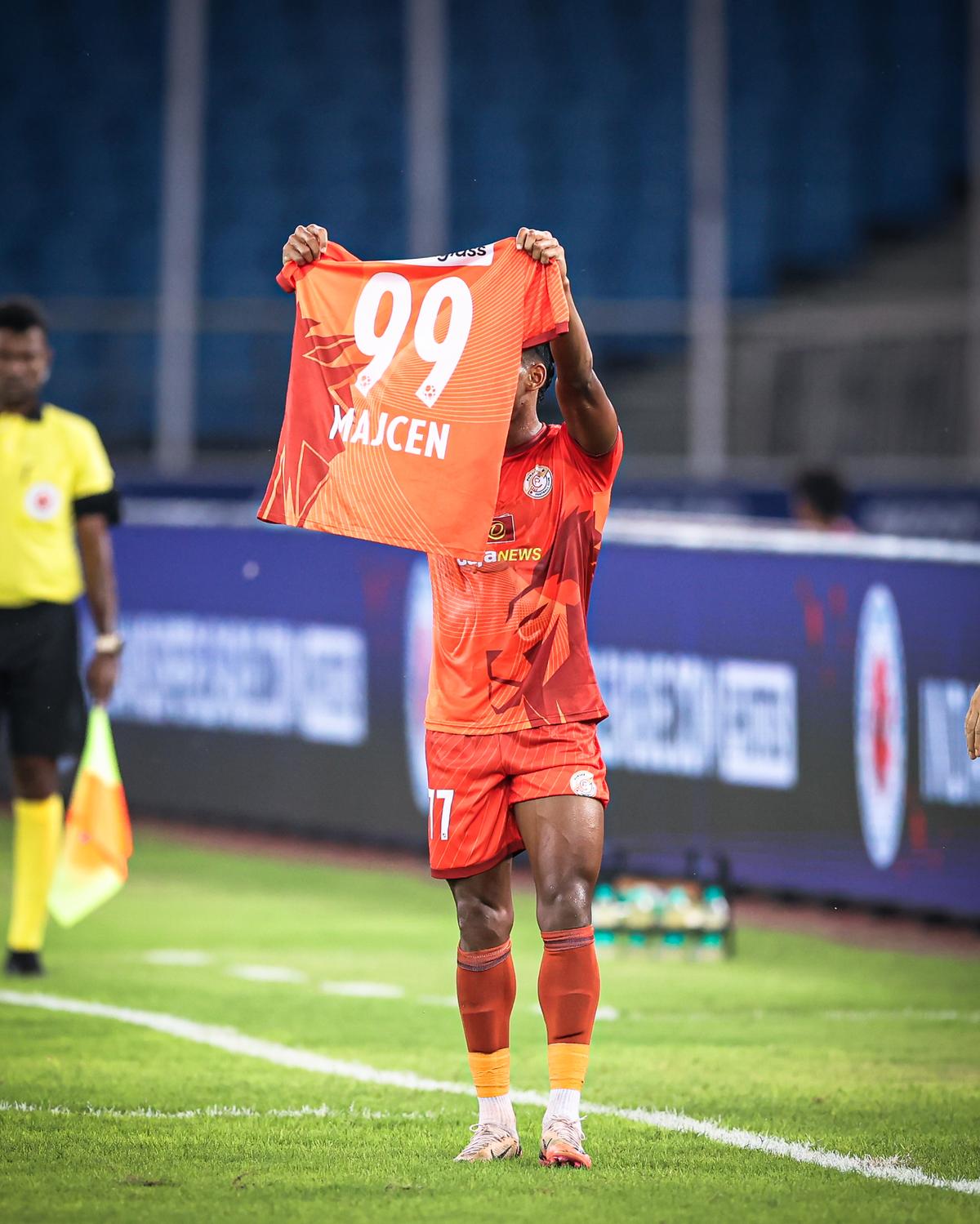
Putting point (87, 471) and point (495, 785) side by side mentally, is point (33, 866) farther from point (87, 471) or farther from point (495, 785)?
point (495, 785)

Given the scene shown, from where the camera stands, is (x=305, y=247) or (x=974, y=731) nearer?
(x=974, y=731)

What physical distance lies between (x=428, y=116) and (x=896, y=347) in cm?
459

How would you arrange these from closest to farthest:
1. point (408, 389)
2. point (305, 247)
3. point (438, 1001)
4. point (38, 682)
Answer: point (408, 389) → point (305, 247) → point (438, 1001) → point (38, 682)

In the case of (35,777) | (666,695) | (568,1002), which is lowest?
(568,1002)

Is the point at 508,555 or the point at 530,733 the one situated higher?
the point at 508,555

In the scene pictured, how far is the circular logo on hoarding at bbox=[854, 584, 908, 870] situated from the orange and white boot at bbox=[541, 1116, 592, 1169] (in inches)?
189

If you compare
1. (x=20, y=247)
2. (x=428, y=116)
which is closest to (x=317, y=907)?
(x=428, y=116)

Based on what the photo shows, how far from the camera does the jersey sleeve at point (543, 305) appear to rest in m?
5.54

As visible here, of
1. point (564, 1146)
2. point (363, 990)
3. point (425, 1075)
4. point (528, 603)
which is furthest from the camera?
point (363, 990)

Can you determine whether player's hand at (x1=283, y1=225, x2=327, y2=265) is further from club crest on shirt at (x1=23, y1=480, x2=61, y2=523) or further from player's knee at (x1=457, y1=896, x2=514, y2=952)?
club crest on shirt at (x1=23, y1=480, x2=61, y2=523)

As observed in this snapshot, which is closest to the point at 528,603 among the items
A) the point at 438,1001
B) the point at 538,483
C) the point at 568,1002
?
the point at 538,483

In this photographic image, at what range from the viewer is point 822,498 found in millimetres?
13609

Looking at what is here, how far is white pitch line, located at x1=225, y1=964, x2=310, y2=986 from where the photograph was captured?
8.81m

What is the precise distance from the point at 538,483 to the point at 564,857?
0.92 metres
